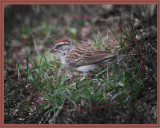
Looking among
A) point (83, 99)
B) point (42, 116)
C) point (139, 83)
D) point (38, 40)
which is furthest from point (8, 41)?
point (139, 83)

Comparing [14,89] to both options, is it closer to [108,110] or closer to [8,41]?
[108,110]

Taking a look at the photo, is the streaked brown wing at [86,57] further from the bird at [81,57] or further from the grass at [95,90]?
the grass at [95,90]

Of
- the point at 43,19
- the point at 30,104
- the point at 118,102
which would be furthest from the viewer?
the point at 43,19

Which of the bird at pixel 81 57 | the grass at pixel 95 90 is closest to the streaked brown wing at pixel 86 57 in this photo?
the bird at pixel 81 57

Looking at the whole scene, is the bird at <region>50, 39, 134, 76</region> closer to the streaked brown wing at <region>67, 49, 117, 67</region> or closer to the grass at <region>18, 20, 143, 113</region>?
the streaked brown wing at <region>67, 49, 117, 67</region>

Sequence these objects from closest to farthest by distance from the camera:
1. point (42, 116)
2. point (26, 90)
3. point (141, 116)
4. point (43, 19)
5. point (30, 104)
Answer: point (141, 116) < point (42, 116) < point (30, 104) < point (26, 90) < point (43, 19)

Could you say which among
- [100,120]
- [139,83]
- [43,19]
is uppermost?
[43,19]

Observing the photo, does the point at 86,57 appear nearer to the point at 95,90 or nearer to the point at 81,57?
the point at 81,57
